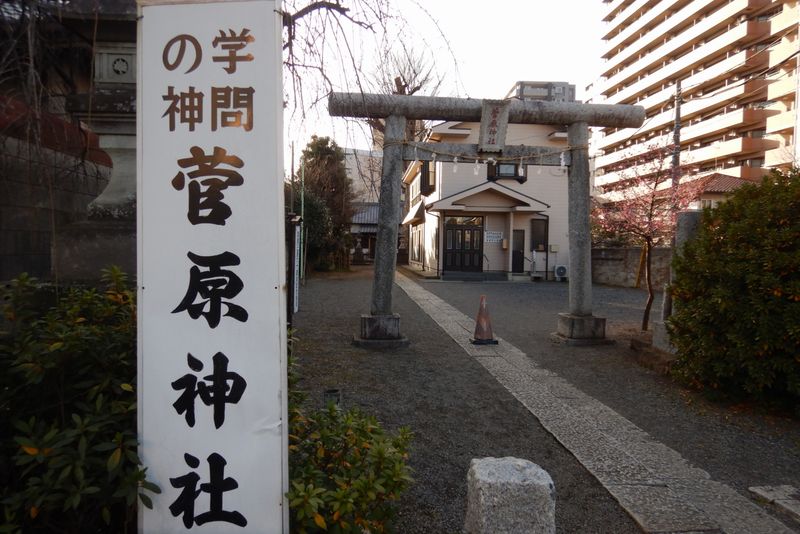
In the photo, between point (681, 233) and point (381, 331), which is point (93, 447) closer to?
point (381, 331)

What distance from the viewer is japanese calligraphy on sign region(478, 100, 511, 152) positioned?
820 centimetres

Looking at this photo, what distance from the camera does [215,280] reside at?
2211 millimetres

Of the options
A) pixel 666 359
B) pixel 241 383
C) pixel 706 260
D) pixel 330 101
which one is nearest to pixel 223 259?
pixel 241 383

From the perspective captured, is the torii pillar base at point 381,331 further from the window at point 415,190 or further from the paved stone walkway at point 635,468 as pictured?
the window at point 415,190

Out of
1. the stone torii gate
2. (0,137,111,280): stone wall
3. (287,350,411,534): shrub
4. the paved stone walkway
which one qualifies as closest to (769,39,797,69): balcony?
the stone torii gate

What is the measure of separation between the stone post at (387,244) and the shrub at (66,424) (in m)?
5.65

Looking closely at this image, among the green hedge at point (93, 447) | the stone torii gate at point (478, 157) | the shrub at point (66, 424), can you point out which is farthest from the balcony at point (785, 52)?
the shrub at point (66, 424)

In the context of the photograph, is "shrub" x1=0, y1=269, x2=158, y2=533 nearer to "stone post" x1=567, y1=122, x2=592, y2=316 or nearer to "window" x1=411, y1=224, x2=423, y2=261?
"stone post" x1=567, y1=122, x2=592, y2=316

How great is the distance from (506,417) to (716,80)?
43069 mm

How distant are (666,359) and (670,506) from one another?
3707 millimetres

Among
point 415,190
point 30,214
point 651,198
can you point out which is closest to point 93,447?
point 30,214

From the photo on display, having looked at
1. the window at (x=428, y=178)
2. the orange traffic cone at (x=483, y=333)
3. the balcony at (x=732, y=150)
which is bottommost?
the orange traffic cone at (x=483, y=333)

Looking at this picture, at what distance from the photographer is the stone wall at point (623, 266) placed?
1822 cm

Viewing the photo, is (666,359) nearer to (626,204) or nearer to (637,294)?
(626,204)
